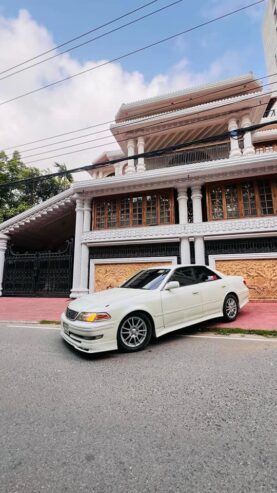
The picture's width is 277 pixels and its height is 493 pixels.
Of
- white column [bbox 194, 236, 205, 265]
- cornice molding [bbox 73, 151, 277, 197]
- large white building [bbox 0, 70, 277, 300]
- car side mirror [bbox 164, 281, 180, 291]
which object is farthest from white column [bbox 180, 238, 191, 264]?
car side mirror [bbox 164, 281, 180, 291]

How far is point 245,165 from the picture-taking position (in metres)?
10.5

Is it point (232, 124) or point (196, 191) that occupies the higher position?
point (232, 124)

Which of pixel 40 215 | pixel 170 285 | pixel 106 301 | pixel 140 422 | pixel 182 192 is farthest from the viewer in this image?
pixel 40 215

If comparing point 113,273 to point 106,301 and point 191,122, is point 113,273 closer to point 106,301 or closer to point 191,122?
point 106,301

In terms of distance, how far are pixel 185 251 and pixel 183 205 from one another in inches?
83.5

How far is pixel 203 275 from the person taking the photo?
20.4ft

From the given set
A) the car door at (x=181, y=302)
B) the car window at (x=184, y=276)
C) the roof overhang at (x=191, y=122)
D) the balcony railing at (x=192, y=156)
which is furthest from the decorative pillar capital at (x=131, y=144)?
the car door at (x=181, y=302)

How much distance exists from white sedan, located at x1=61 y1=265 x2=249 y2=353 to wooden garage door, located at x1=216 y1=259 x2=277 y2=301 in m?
4.18

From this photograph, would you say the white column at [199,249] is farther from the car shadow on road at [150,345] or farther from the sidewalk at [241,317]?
the car shadow on road at [150,345]

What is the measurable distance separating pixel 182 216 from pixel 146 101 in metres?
→ 8.63

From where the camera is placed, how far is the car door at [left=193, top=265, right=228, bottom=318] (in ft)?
18.9

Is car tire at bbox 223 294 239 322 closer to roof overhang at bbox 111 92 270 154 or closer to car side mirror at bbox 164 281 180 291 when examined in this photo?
car side mirror at bbox 164 281 180 291

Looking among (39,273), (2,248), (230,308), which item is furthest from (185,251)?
(2,248)

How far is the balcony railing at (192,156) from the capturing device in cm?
1466
